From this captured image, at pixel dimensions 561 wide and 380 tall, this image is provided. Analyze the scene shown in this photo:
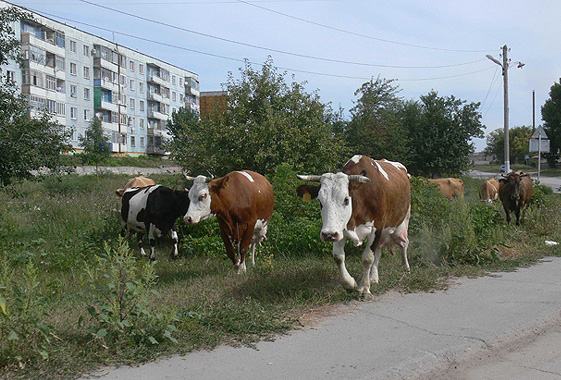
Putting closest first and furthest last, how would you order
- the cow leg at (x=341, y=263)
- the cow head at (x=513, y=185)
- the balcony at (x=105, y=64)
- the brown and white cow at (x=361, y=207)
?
1. the brown and white cow at (x=361, y=207)
2. the cow leg at (x=341, y=263)
3. the cow head at (x=513, y=185)
4. the balcony at (x=105, y=64)

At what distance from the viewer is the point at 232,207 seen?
8.73 meters

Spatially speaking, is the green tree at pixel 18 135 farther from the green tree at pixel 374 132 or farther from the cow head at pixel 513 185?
the green tree at pixel 374 132

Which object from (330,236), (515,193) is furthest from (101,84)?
(330,236)

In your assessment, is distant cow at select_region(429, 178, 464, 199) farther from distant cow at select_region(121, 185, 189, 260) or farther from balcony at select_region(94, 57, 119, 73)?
balcony at select_region(94, 57, 119, 73)

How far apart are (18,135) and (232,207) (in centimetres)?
500

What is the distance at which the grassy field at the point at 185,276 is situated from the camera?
461 cm

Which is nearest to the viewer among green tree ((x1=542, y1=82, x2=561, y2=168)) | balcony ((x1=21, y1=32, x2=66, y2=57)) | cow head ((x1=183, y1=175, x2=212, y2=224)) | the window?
cow head ((x1=183, y1=175, x2=212, y2=224))

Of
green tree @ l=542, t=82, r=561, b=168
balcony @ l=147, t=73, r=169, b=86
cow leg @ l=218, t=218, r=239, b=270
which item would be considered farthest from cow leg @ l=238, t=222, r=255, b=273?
balcony @ l=147, t=73, r=169, b=86

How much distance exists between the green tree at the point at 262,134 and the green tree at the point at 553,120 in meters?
63.6

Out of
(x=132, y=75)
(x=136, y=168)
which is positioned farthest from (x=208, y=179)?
(x=132, y=75)

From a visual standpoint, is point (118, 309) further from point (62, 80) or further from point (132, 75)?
point (132, 75)

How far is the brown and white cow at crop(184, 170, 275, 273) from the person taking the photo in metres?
8.46

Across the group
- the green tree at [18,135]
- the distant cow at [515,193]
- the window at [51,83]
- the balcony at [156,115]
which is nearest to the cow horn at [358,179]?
the green tree at [18,135]

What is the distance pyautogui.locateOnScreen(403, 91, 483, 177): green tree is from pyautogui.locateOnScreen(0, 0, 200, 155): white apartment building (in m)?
21.8
